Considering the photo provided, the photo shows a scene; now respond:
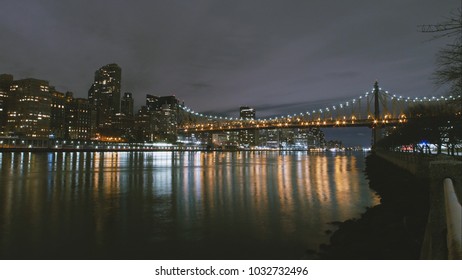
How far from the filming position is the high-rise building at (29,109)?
114625 millimetres

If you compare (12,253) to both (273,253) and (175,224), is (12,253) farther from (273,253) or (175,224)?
(273,253)

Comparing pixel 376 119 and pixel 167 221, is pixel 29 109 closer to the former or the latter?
pixel 376 119

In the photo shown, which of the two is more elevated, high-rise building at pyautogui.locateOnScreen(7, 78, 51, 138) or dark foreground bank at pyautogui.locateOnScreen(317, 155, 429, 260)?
high-rise building at pyautogui.locateOnScreen(7, 78, 51, 138)

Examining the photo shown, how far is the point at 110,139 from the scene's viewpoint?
488 feet

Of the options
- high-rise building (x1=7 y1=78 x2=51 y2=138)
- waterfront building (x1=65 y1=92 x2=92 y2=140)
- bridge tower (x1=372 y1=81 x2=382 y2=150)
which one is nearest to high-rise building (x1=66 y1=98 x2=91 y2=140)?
waterfront building (x1=65 y1=92 x2=92 y2=140)

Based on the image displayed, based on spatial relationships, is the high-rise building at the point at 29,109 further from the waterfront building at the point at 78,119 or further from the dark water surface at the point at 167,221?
the dark water surface at the point at 167,221

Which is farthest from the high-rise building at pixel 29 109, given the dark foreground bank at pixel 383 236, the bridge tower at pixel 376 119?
the dark foreground bank at pixel 383 236

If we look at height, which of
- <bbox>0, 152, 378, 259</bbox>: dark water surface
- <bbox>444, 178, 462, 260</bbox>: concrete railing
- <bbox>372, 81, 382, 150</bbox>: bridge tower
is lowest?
<bbox>0, 152, 378, 259</bbox>: dark water surface

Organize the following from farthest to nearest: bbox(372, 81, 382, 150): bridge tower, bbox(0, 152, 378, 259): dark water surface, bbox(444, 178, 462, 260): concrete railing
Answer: bbox(372, 81, 382, 150): bridge tower, bbox(0, 152, 378, 259): dark water surface, bbox(444, 178, 462, 260): concrete railing

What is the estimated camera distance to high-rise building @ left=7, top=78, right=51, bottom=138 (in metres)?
115

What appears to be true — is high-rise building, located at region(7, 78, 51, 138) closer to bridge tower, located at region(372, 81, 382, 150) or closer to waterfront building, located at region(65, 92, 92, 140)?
waterfront building, located at region(65, 92, 92, 140)

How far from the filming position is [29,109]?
115 m
